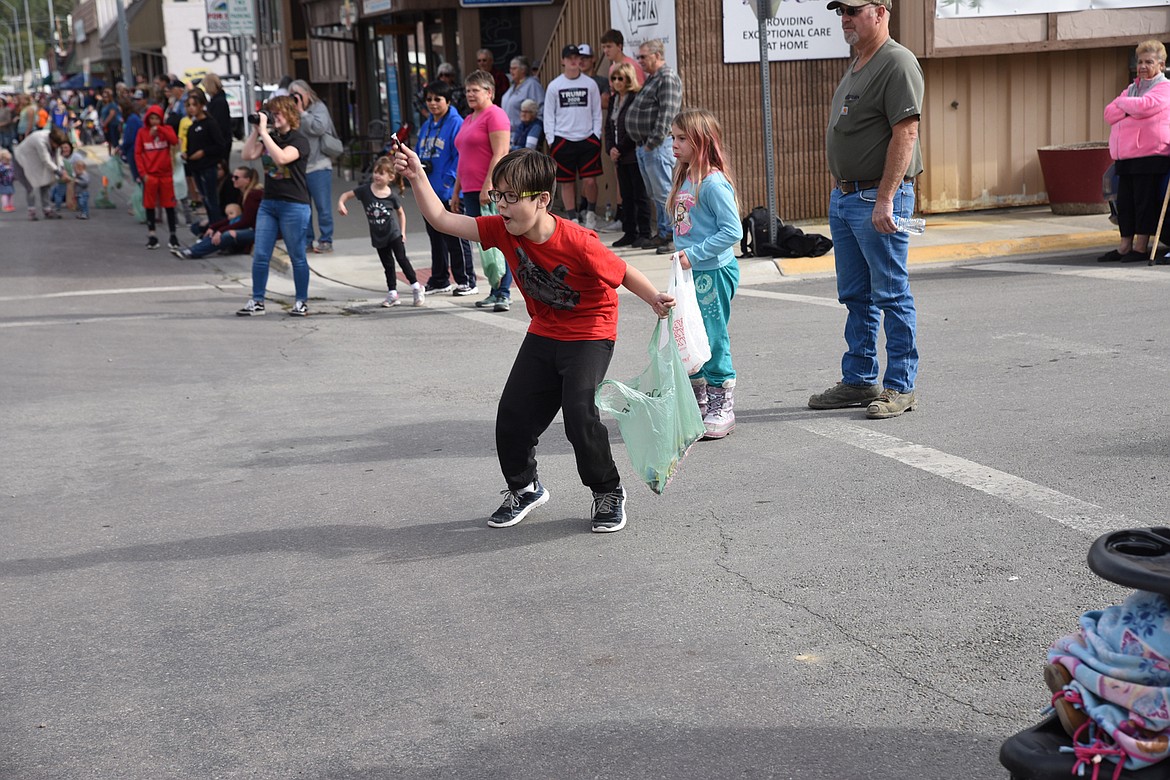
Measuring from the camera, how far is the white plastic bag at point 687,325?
5766 millimetres

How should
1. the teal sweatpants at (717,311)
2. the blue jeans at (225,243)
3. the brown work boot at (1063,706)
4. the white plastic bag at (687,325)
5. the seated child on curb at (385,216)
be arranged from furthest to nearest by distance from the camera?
the blue jeans at (225,243) → the seated child on curb at (385,216) → the teal sweatpants at (717,311) → the white plastic bag at (687,325) → the brown work boot at (1063,706)

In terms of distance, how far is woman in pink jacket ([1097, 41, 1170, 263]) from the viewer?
1162 centimetres

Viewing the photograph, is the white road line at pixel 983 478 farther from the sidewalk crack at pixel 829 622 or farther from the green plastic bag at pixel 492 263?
the green plastic bag at pixel 492 263

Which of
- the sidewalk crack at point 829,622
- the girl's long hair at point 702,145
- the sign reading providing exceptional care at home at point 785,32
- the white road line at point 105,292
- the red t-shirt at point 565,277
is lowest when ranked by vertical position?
the sidewalk crack at point 829,622

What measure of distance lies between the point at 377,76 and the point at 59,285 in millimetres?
14493

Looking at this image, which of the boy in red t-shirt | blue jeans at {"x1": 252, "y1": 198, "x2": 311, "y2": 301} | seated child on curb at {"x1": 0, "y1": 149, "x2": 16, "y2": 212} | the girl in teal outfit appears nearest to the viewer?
the boy in red t-shirt

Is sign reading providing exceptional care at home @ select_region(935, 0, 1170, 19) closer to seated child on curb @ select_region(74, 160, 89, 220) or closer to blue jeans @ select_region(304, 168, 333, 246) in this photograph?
blue jeans @ select_region(304, 168, 333, 246)

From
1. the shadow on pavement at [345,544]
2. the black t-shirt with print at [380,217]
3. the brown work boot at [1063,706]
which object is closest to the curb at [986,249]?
the black t-shirt with print at [380,217]

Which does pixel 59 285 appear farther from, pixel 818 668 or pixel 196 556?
pixel 818 668

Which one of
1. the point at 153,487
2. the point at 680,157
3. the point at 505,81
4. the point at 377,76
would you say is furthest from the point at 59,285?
the point at 377,76

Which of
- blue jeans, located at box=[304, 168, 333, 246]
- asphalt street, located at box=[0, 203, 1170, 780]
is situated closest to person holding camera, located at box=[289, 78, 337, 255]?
blue jeans, located at box=[304, 168, 333, 246]

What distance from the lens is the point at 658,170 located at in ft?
44.1

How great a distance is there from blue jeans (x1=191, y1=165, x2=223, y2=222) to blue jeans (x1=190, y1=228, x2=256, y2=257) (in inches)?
60.3

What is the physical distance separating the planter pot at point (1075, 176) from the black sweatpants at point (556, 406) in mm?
11099
